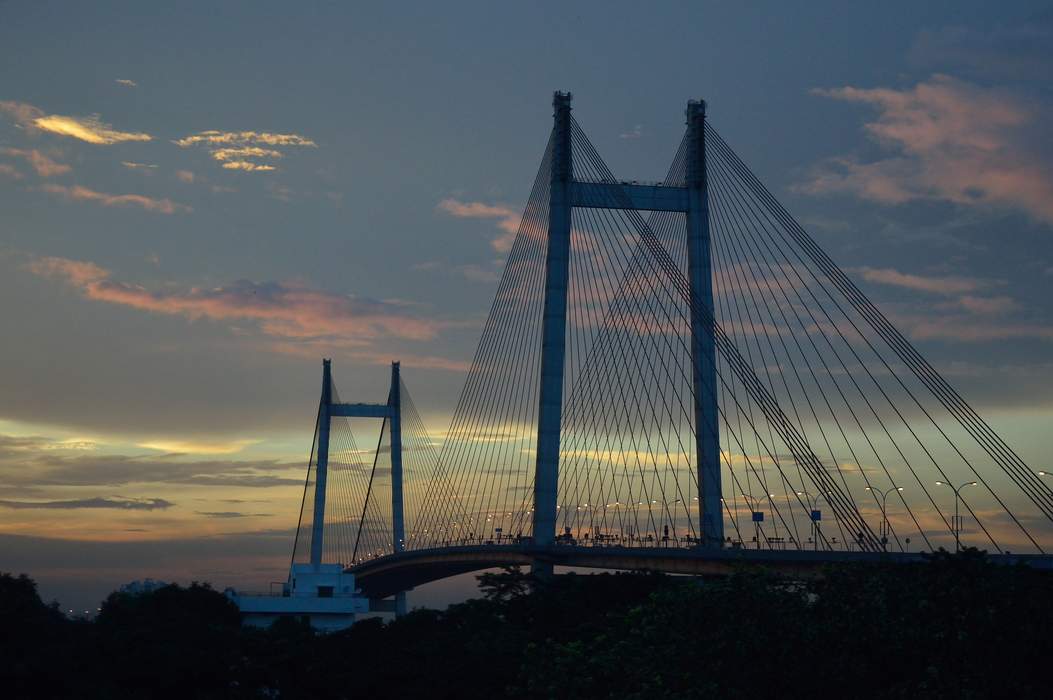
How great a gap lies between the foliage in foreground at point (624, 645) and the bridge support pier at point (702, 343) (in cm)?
734

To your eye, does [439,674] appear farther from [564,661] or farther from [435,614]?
[435,614]

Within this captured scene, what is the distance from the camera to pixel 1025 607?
29.9 m

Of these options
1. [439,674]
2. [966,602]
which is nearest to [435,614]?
[439,674]

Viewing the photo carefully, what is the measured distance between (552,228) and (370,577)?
59.7 m

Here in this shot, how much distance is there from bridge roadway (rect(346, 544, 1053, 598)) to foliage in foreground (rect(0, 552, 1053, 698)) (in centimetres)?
231

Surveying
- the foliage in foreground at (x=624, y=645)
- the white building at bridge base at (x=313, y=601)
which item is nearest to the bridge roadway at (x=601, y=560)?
the foliage in foreground at (x=624, y=645)

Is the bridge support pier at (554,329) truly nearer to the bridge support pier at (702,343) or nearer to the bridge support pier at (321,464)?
the bridge support pier at (702,343)

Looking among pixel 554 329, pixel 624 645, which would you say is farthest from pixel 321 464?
pixel 624 645

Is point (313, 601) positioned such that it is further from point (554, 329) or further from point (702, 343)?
point (702, 343)

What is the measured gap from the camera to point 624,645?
1702 inches

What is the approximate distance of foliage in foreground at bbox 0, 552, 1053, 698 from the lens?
30172 millimetres

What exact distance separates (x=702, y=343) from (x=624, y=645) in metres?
28.5

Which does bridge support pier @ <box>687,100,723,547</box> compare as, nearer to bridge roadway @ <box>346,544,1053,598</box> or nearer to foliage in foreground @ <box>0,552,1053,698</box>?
bridge roadway @ <box>346,544,1053,598</box>

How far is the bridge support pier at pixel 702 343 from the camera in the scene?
67.8 m
